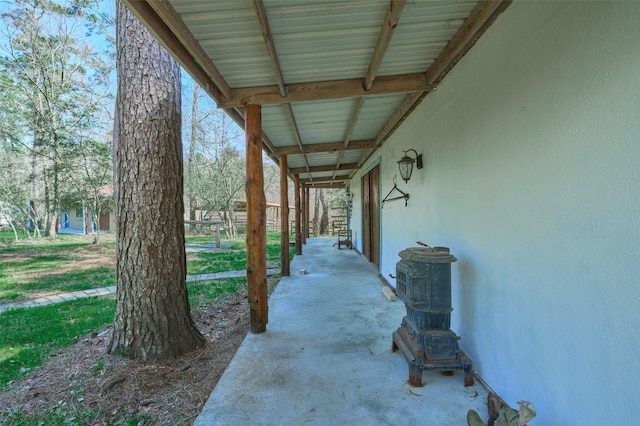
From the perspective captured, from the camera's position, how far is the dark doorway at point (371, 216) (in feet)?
21.1

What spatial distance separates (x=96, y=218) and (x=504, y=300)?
12.7 meters

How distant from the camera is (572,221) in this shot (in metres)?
1.38

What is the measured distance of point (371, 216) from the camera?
7281 millimetres

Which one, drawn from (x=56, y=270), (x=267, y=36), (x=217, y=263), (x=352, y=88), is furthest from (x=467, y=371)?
(x=56, y=270)

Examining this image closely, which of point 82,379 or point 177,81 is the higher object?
point 177,81

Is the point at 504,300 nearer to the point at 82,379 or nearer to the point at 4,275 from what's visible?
the point at 82,379

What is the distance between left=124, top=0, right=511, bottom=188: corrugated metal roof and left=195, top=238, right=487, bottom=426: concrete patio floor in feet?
7.98

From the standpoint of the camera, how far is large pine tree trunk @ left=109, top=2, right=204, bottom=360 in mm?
2725

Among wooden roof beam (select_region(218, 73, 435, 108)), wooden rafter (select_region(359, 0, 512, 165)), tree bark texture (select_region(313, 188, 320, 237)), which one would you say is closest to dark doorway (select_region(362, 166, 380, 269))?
wooden rafter (select_region(359, 0, 512, 165))

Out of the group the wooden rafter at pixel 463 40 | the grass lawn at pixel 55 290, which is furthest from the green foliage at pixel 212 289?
the wooden rafter at pixel 463 40

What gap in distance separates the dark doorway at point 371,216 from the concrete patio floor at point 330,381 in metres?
2.81

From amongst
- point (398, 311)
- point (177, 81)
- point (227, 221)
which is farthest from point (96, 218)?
point (398, 311)

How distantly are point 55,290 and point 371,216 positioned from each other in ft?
21.0

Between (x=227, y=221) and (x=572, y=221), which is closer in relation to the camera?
(x=572, y=221)
